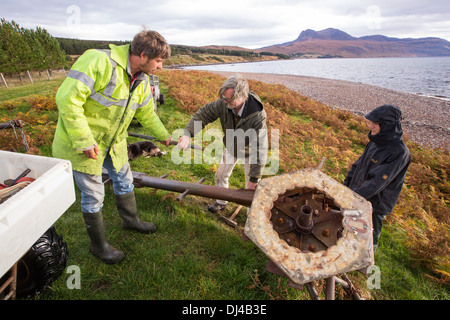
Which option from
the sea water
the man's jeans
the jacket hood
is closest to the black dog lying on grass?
the man's jeans

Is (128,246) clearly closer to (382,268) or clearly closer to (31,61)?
(382,268)

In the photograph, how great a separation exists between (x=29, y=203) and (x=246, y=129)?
2.75 m

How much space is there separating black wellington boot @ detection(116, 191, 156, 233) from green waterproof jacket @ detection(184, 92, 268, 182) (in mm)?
1383

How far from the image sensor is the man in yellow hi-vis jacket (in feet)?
7.19

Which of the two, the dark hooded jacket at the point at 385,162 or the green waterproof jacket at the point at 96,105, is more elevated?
the green waterproof jacket at the point at 96,105

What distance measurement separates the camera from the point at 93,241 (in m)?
3.11

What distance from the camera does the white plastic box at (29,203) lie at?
57.3 inches

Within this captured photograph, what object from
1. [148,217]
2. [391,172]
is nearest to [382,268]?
[391,172]

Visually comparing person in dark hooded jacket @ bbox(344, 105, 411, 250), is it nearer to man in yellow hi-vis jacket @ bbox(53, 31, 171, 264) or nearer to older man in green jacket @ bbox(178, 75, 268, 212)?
older man in green jacket @ bbox(178, 75, 268, 212)

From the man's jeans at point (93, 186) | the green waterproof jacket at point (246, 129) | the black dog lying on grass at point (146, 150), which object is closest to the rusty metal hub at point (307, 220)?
the green waterproof jacket at point (246, 129)

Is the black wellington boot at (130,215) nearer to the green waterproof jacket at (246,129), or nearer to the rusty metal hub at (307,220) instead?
the green waterproof jacket at (246,129)

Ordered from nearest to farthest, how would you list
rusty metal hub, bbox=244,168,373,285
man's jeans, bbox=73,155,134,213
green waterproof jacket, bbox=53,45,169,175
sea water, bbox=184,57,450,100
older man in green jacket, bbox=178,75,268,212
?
1. rusty metal hub, bbox=244,168,373,285
2. green waterproof jacket, bbox=53,45,169,175
3. man's jeans, bbox=73,155,134,213
4. older man in green jacket, bbox=178,75,268,212
5. sea water, bbox=184,57,450,100

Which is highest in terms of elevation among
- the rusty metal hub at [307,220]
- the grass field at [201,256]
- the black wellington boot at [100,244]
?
the rusty metal hub at [307,220]
